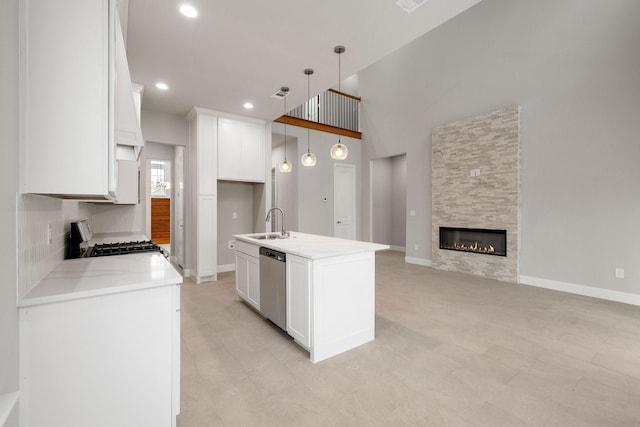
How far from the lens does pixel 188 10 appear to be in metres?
2.39

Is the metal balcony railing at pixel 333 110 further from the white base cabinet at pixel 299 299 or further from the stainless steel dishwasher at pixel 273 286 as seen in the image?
the white base cabinet at pixel 299 299

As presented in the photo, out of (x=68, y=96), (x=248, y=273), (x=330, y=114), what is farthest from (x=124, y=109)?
(x=330, y=114)

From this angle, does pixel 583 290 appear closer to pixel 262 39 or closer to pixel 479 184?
pixel 479 184

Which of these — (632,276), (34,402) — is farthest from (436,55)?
(34,402)

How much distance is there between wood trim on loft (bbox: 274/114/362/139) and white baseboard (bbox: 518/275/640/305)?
16.1 feet

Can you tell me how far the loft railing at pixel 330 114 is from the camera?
6398 millimetres

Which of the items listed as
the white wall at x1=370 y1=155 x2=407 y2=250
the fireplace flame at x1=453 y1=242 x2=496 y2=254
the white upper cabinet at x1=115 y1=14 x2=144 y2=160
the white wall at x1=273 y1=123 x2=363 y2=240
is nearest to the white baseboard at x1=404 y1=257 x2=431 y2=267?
the fireplace flame at x1=453 y1=242 x2=496 y2=254

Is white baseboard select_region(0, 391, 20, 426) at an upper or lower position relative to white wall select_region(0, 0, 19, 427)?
lower

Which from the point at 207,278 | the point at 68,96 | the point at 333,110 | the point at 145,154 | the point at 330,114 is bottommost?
the point at 207,278

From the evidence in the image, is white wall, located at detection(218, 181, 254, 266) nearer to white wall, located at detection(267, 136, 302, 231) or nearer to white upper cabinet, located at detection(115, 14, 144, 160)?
white wall, located at detection(267, 136, 302, 231)

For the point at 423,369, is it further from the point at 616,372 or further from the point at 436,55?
the point at 436,55

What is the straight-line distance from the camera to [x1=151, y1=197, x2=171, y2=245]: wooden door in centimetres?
957

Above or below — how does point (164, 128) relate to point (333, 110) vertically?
below

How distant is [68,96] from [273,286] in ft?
7.01
